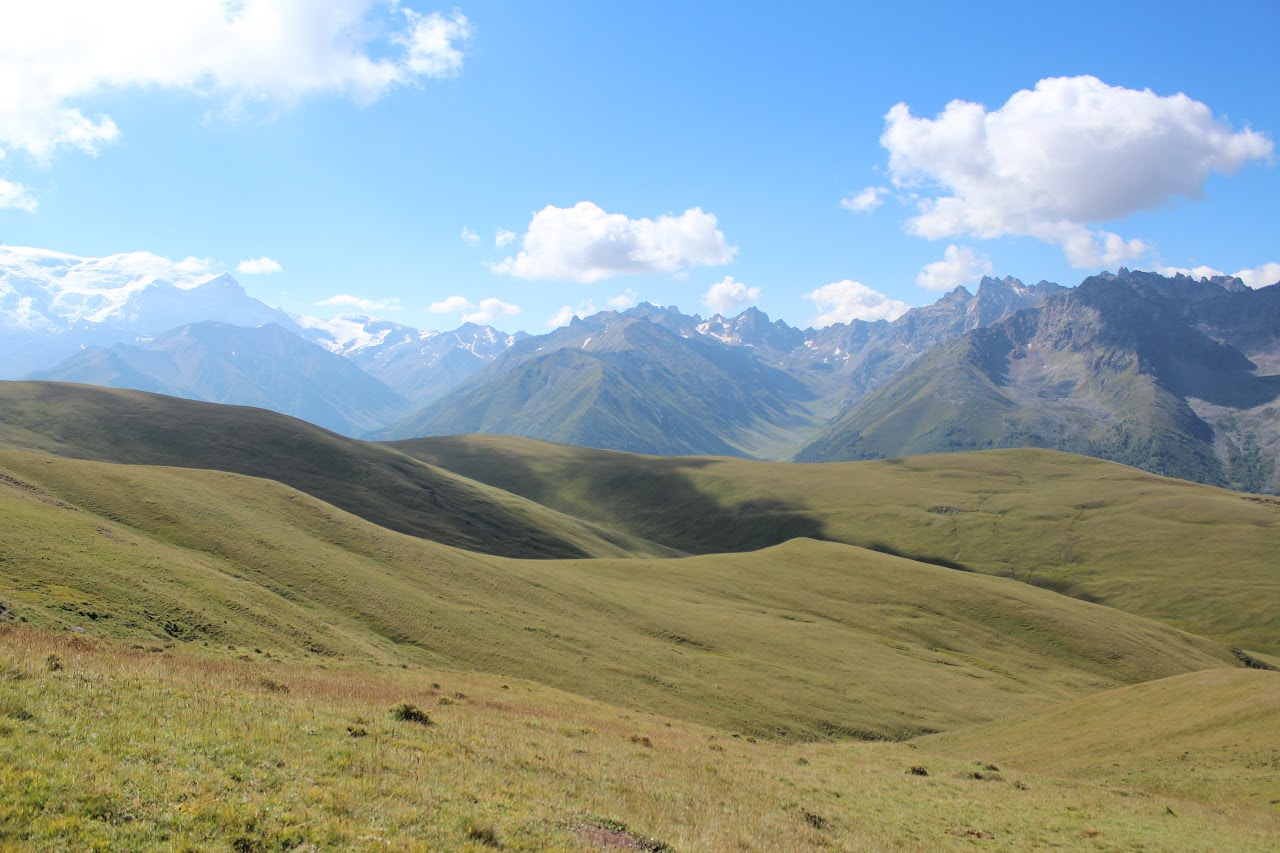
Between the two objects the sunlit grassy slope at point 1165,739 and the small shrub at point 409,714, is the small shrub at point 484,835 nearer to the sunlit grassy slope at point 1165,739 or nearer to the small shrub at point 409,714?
the small shrub at point 409,714

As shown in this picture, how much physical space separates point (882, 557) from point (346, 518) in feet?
304

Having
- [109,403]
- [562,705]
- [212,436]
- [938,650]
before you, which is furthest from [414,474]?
[562,705]

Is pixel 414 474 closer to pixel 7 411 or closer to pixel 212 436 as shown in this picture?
pixel 212 436

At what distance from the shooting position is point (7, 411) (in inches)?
6693

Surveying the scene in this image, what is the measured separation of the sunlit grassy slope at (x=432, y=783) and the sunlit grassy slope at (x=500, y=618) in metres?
11.2

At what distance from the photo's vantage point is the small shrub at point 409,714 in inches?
978

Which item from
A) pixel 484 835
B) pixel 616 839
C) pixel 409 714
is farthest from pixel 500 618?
pixel 484 835

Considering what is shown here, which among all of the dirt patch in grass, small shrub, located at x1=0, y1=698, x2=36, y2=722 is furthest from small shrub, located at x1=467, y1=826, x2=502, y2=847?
small shrub, located at x1=0, y1=698, x2=36, y2=722

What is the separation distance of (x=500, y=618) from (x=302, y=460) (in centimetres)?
12562

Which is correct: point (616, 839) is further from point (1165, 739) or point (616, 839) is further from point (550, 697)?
point (1165, 739)

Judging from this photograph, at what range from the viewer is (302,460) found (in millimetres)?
168750

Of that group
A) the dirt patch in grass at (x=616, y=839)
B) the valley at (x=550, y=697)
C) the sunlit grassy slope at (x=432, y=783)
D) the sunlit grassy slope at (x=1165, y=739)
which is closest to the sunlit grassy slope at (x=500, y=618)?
the valley at (x=550, y=697)

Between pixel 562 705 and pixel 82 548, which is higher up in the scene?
pixel 82 548

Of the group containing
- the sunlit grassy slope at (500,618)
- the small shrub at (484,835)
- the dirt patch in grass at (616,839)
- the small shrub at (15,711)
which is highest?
the small shrub at (15,711)
